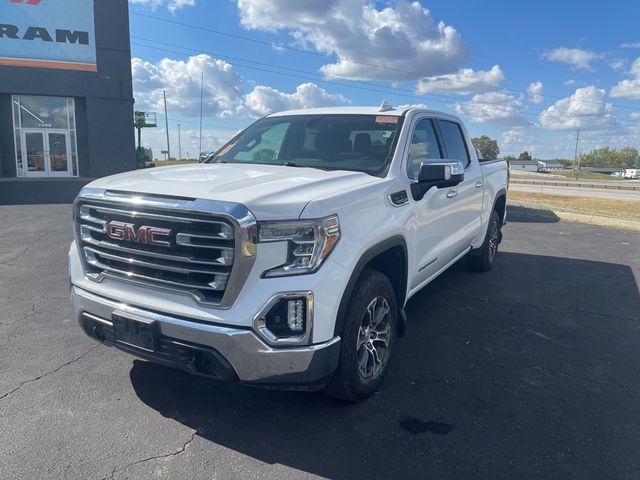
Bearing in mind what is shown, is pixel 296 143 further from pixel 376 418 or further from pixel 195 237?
pixel 376 418

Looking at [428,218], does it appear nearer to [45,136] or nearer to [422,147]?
[422,147]

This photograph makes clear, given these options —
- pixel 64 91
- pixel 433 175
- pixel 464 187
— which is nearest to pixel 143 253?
pixel 433 175

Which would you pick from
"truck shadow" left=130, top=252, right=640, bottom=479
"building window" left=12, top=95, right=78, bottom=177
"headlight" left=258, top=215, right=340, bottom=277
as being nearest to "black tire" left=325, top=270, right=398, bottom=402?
"truck shadow" left=130, top=252, right=640, bottom=479

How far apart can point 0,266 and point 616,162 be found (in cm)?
16403

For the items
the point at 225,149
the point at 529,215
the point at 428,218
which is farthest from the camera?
the point at 529,215

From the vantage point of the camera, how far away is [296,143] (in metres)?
4.51

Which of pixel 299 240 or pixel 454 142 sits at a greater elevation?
pixel 454 142

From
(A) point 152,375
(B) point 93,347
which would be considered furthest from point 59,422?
(B) point 93,347

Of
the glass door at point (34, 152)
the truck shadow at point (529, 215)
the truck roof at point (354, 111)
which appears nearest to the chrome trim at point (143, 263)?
the truck roof at point (354, 111)

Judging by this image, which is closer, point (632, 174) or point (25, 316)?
point (25, 316)

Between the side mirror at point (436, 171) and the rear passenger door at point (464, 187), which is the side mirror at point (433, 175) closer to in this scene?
the side mirror at point (436, 171)

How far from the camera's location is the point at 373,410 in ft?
11.0

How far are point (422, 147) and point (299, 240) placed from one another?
2163 mm

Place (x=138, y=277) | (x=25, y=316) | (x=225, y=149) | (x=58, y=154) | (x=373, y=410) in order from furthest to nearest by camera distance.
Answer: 1. (x=58, y=154)
2. (x=25, y=316)
3. (x=225, y=149)
4. (x=373, y=410)
5. (x=138, y=277)
